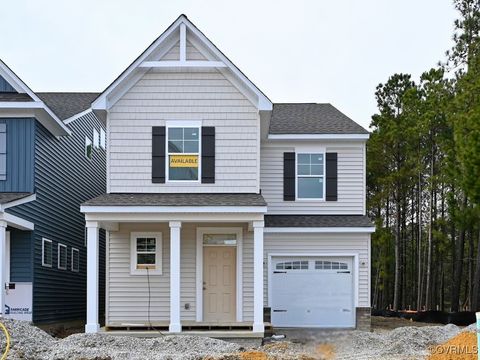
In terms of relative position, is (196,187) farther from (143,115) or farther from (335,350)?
(335,350)

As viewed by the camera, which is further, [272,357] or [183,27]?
[183,27]

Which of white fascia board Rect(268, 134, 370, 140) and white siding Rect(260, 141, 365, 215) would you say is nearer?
white fascia board Rect(268, 134, 370, 140)

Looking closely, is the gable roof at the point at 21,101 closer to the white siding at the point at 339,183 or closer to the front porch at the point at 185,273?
the front porch at the point at 185,273

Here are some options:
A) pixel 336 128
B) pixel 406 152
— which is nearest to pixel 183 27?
pixel 336 128

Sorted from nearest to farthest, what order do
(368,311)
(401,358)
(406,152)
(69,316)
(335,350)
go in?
(401,358)
(335,350)
(368,311)
(69,316)
(406,152)

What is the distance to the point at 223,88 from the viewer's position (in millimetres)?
20719

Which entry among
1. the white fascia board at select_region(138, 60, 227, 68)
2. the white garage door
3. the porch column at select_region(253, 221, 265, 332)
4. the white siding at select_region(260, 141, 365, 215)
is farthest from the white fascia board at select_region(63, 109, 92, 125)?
the porch column at select_region(253, 221, 265, 332)

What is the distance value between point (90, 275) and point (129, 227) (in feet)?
7.11

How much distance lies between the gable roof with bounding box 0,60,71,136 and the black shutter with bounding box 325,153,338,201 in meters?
7.60

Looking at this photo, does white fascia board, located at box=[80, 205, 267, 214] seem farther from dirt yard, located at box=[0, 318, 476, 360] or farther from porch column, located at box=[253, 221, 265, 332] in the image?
dirt yard, located at box=[0, 318, 476, 360]

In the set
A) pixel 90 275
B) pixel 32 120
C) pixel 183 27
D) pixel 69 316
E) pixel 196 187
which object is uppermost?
pixel 183 27

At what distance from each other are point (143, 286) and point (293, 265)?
4.32m

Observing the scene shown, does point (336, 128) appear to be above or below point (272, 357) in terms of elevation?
above

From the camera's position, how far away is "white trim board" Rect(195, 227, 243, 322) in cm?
2075
